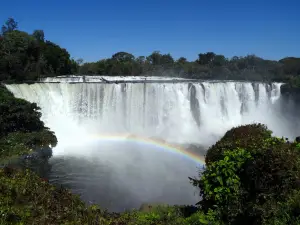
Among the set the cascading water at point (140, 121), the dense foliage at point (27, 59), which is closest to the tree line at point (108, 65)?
the dense foliage at point (27, 59)

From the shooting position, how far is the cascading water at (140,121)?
14.2 m

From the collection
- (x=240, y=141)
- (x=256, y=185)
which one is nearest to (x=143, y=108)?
(x=240, y=141)

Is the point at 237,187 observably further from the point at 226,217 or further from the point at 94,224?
the point at 94,224

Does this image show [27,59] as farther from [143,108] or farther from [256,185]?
[256,185]

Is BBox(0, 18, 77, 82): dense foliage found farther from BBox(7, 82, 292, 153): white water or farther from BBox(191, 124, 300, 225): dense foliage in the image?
BBox(191, 124, 300, 225): dense foliage

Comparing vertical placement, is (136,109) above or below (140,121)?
above

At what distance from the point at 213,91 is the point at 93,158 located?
46.4ft

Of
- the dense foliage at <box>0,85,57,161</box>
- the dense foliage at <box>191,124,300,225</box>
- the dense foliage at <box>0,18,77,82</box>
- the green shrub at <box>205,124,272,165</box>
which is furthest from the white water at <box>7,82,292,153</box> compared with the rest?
the dense foliage at <box>191,124,300,225</box>

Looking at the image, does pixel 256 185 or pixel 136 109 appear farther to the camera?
pixel 136 109

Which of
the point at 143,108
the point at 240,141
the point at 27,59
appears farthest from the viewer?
the point at 27,59

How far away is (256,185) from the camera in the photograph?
6074 millimetres

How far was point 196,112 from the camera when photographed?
27.6 metres

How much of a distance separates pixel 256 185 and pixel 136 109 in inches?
757

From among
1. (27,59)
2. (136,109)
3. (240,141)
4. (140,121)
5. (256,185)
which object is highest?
(27,59)
